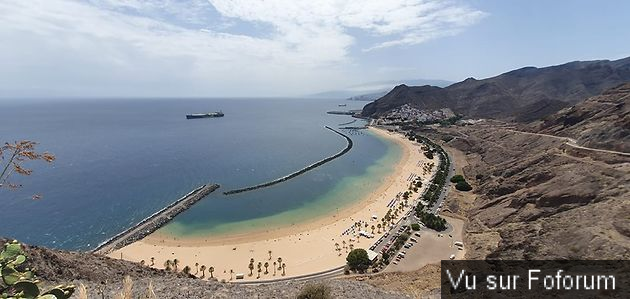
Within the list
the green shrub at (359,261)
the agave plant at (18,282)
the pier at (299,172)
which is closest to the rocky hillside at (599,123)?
the green shrub at (359,261)

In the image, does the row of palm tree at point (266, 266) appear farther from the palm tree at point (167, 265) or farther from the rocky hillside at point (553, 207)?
the rocky hillside at point (553, 207)

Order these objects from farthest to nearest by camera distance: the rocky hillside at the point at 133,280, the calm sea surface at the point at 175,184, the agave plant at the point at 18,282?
1. the calm sea surface at the point at 175,184
2. the rocky hillside at the point at 133,280
3. the agave plant at the point at 18,282

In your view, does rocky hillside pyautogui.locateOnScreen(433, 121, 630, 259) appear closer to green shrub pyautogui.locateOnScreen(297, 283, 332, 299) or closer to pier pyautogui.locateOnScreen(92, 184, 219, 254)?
green shrub pyautogui.locateOnScreen(297, 283, 332, 299)

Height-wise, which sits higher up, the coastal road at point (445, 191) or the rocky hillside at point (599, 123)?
the rocky hillside at point (599, 123)

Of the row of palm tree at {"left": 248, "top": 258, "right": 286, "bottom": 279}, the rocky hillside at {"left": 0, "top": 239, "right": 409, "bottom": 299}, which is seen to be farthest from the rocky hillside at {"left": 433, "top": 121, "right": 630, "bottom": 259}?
the row of palm tree at {"left": 248, "top": 258, "right": 286, "bottom": 279}

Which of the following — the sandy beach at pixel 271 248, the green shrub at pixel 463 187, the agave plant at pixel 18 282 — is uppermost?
the agave plant at pixel 18 282

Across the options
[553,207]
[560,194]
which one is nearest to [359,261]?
[553,207]

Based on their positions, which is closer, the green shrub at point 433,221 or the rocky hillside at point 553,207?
the rocky hillside at point 553,207
